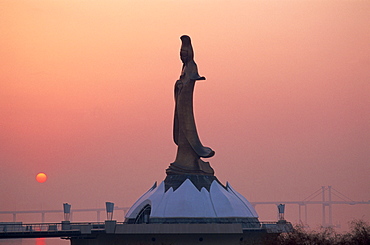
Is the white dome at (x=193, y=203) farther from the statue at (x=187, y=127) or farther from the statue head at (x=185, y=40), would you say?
the statue head at (x=185, y=40)

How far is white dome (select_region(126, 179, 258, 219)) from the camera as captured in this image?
50.6m

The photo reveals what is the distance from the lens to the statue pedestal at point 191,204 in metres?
50.5

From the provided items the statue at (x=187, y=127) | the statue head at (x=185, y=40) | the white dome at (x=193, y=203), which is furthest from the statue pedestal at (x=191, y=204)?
the statue head at (x=185, y=40)

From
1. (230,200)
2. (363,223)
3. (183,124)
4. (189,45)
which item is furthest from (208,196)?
(363,223)

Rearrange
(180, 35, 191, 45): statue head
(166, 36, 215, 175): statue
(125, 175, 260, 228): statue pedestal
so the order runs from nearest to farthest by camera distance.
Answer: (125, 175, 260, 228): statue pedestal, (166, 36, 215, 175): statue, (180, 35, 191, 45): statue head

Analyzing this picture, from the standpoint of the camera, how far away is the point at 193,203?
50.9 metres

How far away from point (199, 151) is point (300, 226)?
1298cm

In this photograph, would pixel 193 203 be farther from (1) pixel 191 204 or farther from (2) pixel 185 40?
(2) pixel 185 40

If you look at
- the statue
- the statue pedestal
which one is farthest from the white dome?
the statue

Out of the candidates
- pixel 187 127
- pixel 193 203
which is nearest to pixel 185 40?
pixel 187 127

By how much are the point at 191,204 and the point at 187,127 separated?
19.0 feet

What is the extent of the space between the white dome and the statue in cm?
146

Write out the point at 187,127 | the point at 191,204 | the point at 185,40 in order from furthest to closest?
the point at 187,127 → the point at 185,40 → the point at 191,204

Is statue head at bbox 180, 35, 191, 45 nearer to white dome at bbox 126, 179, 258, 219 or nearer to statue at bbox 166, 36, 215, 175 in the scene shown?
statue at bbox 166, 36, 215, 175
